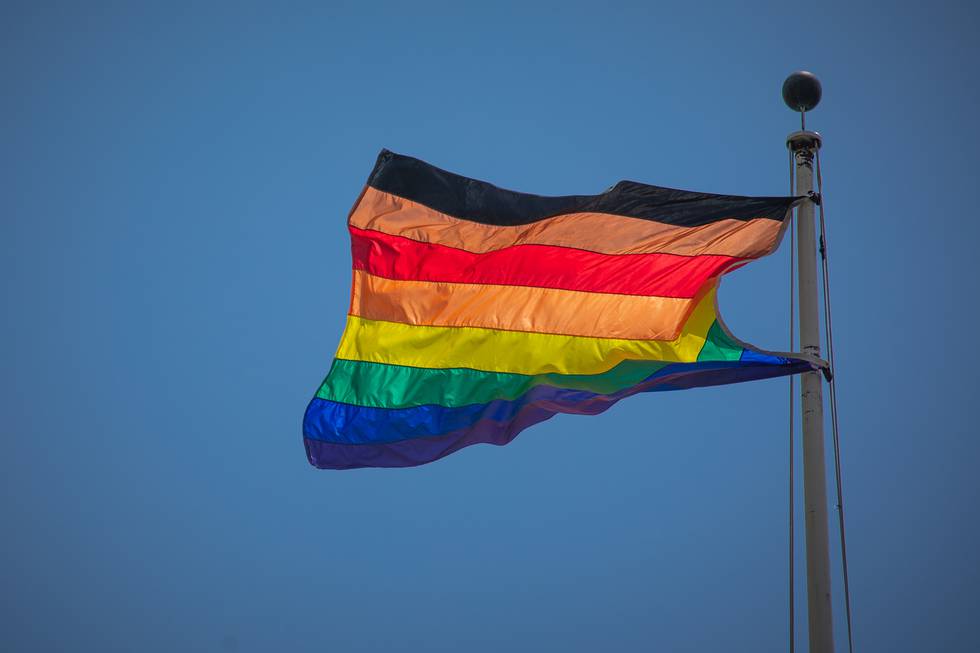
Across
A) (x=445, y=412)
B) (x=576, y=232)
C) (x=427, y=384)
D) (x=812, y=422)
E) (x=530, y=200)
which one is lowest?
(x=812, y=422)

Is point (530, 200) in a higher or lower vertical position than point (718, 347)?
higher

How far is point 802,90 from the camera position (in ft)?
40.9

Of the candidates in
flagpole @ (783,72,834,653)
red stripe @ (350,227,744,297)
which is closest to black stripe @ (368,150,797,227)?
red stripe @ (350,227,744,297)

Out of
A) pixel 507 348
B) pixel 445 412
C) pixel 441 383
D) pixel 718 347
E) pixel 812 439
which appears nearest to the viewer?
pixel 812 439

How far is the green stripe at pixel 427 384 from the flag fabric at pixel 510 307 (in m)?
0.01

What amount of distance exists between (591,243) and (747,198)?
6.23 feet

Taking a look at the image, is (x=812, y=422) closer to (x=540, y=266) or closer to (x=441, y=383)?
(x=540, y=266)

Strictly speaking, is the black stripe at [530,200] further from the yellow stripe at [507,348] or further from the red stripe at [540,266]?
the yellow stripe at [507,348]

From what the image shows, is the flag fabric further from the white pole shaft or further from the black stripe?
the white pole shaft

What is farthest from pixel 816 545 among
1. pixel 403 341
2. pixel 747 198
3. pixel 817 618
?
pixel 403 341

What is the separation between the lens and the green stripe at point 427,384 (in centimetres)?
1315

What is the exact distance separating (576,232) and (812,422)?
4027mm

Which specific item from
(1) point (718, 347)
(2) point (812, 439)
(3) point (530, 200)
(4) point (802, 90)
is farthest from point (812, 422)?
(3) point (530, 200)

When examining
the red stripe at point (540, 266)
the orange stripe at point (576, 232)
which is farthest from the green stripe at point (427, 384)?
the orange stripe at point (576, 232)
